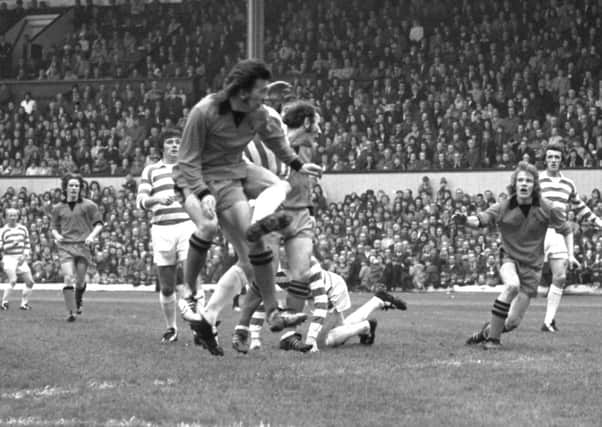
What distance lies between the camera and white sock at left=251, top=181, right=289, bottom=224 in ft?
33.0

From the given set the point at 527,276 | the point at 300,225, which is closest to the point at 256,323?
the point at 300,225

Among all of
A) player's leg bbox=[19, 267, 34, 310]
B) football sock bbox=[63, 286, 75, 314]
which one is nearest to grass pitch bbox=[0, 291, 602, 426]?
football sock bbox=[63, 286, 75, 314]

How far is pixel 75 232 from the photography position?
18.9 meters

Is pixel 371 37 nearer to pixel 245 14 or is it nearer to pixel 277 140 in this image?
pixel 245 14

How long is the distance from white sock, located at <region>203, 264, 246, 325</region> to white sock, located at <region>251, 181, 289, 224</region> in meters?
1.27

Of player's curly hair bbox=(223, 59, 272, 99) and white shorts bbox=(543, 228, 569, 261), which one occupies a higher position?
player's curly hair bbox=(223, 59, 272, 99)

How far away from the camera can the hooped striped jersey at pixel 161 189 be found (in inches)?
556

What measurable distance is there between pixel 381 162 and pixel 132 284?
7.21 m

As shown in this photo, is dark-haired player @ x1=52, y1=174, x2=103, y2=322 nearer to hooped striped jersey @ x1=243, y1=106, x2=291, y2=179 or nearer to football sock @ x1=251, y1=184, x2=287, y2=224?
hooped striped jersey @ x1=243, y1=106, x2=291, y2=179

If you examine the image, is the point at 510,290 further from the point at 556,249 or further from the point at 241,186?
the point at 556,249

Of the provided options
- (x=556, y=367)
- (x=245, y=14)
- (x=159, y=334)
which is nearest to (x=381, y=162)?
(x=245, y=14)

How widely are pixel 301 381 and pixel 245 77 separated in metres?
2.25

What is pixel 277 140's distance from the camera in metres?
10.5

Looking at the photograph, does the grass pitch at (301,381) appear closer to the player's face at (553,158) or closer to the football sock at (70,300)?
the player's face at (553,158)
